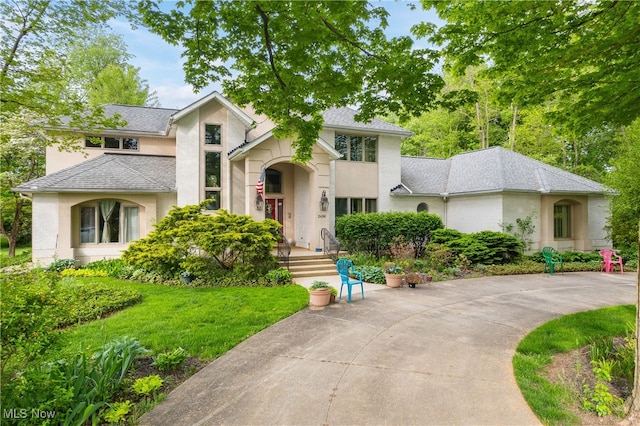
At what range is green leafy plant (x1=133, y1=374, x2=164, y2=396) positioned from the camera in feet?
13.7

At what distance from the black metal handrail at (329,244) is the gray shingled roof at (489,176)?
688cm

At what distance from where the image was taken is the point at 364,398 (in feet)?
13.6

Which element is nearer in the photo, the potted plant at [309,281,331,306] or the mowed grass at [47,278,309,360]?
the mowed grass at [47,278,309,360]

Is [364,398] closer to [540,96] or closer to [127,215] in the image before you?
[540,96]

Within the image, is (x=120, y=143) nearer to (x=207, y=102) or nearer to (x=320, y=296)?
(x=207, y=102)

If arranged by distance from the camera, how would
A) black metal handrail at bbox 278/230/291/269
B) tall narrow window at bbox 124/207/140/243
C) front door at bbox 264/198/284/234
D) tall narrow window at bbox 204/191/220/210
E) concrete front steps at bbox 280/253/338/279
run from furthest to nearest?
front door at bbox 264/198/284/234, tall narrow window at bbox 204/191/220/210, tall narrow window at bbox 124/207/140/243, black metal handrail at bbox 278/230/291/269, concrete front steps at bbox 280/253/338/279

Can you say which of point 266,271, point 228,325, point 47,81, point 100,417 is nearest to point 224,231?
point 266,271

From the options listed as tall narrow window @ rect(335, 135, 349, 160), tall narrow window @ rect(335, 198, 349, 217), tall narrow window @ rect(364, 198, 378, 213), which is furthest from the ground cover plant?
tall narrow window @ rect(335, 135, 349, 160)

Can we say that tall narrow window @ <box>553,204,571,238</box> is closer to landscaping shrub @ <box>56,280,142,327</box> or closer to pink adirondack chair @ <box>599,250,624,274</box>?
pink adirondack chair @ <box>599,250,624,274</box>

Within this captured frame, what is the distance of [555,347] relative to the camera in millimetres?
5664

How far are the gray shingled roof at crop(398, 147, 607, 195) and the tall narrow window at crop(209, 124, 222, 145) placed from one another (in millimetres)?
11016

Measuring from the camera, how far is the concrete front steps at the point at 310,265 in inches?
494

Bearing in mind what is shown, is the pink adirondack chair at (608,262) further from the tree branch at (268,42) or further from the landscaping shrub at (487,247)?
the tree branch at (268,42)

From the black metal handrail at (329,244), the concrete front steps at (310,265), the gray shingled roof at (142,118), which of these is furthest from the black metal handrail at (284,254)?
the gray shingled roof at (142,118)
